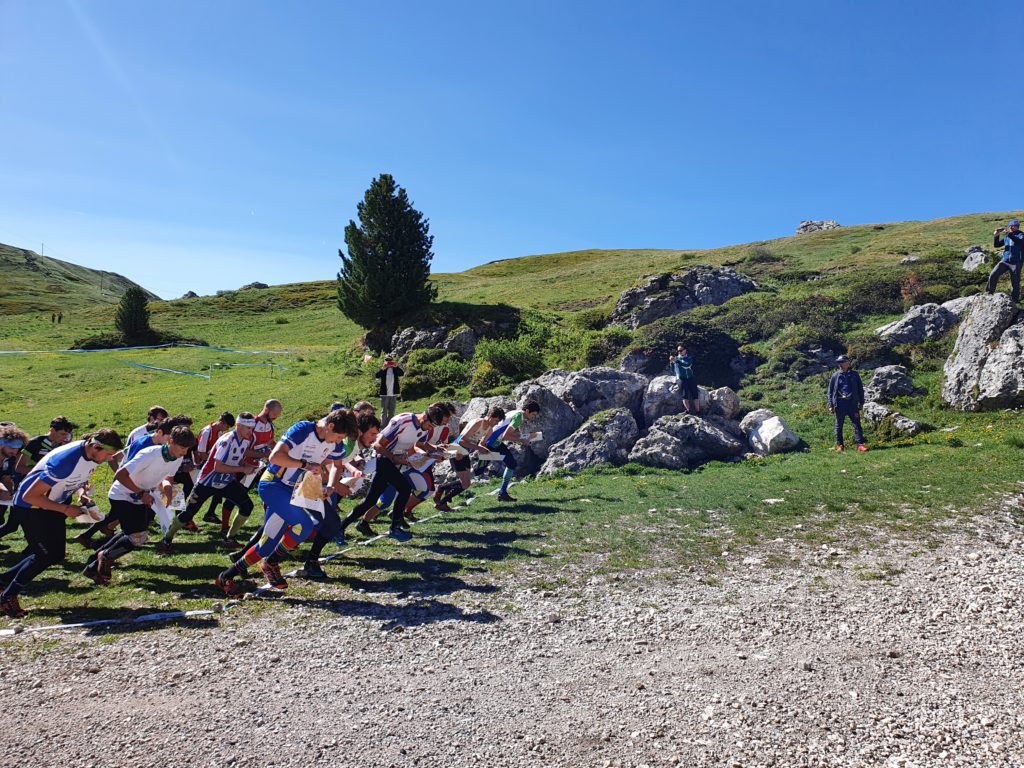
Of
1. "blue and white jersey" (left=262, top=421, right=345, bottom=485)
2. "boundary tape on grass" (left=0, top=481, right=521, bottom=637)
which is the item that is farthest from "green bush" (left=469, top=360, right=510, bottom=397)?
"boundary tape on grass" (left=0, top=481, right=521, bottom=637)

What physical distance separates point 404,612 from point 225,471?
510 centimetres

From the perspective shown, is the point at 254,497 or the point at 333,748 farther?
the point at 254,497

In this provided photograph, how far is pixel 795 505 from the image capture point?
1233 centimetres

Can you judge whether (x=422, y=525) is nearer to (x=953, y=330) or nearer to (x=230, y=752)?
(x=230, y=752)

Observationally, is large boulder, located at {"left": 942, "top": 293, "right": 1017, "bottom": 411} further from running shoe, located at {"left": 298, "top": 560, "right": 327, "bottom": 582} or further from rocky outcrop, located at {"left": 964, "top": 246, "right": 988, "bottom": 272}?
running shoe, located at {"left": 298, "top": 560, "right": 327, "bottom": 582}

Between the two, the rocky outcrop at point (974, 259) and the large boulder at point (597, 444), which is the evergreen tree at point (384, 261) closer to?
the large boulder at point (597, 444)

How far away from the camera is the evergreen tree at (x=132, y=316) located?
56219 millimetres

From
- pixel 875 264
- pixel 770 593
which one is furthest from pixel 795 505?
pixel 875 264

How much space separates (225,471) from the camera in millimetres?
11008

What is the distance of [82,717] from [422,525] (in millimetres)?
7650

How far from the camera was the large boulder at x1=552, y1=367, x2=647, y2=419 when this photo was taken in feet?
70.4

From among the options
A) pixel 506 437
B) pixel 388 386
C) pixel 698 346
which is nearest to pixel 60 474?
pixel 506 437

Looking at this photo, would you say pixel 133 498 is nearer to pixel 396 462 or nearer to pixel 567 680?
pixel 396 462

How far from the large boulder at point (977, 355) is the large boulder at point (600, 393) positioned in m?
9.58
